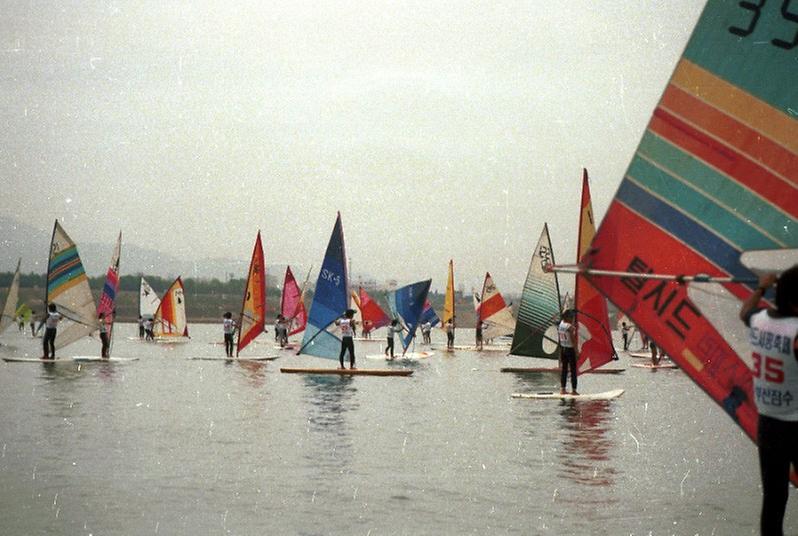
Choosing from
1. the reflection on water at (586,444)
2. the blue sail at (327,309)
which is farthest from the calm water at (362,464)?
the blue sail at (327,309)

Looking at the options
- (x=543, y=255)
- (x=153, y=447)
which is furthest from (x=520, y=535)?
(x=543, y=255)

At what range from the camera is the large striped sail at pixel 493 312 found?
164 ft

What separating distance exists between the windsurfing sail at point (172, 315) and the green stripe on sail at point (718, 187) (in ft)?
165

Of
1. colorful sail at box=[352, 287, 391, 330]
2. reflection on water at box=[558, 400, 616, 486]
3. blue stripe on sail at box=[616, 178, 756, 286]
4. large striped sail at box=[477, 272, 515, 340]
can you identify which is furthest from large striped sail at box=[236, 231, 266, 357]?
blue stripe on sail at box=[616, 178, 756, 286]

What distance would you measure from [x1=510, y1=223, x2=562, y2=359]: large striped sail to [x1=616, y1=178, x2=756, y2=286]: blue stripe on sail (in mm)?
23553

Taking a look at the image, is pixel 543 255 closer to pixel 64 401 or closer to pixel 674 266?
pixel 64 401

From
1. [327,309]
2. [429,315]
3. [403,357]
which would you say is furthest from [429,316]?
[327,309]

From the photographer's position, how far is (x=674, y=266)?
21.8 ft

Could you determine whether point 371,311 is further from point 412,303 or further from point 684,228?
point 684,228

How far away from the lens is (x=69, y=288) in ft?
108

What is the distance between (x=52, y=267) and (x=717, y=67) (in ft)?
96.1

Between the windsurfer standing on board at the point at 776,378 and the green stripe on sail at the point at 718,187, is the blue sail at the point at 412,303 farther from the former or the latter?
the windsurfer standing on board at the point at 776,378

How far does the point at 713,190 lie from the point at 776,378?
1276 mm

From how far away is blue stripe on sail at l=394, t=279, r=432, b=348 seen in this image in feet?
129
